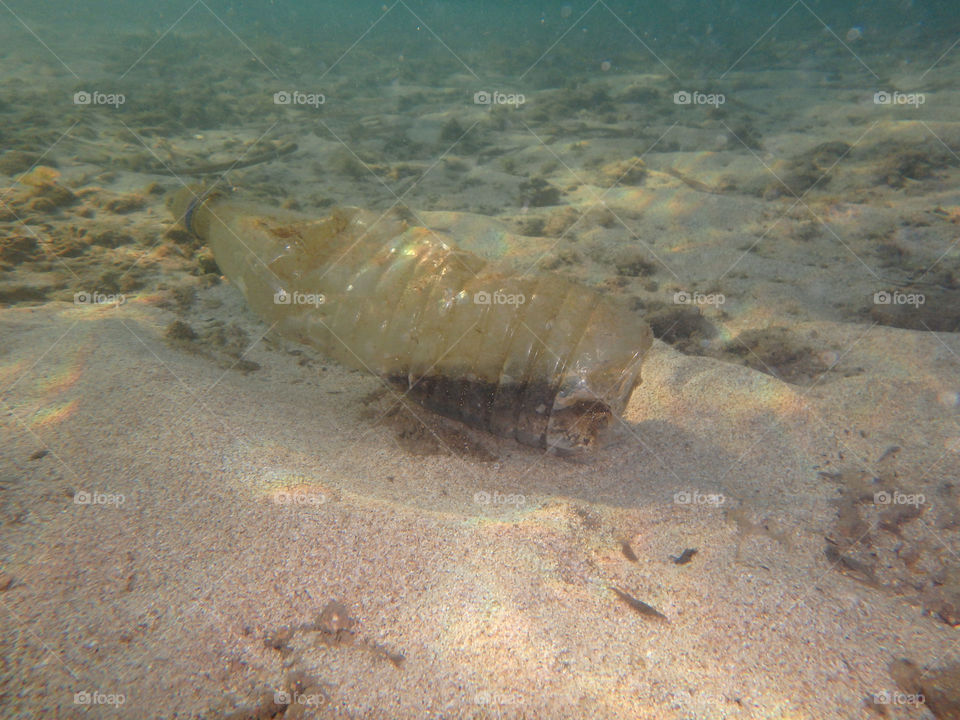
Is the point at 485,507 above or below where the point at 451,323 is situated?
below

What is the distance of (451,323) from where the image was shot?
3121 millimetres

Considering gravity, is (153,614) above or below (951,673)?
below

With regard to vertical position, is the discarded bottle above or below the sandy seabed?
above

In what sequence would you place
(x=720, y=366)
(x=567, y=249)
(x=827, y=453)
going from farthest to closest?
(x=567, y=249) < (x=720, y=366) < (x=827, y=453)

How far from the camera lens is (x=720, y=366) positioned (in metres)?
3.75

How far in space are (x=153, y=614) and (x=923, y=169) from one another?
33.1 feet

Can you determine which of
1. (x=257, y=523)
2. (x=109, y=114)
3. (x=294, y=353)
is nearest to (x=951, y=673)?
(x=257, y=523)

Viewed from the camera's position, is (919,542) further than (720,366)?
No

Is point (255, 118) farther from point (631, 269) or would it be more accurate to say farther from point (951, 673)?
point (951, 673)

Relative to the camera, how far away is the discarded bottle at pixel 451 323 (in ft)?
9.52

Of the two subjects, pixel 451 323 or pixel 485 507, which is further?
pixel 451 323

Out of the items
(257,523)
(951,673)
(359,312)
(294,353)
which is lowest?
(294,353)

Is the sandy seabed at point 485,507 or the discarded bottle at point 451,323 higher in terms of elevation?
the discarded bottle at point 451,323

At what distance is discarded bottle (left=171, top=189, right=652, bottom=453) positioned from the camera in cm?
290
